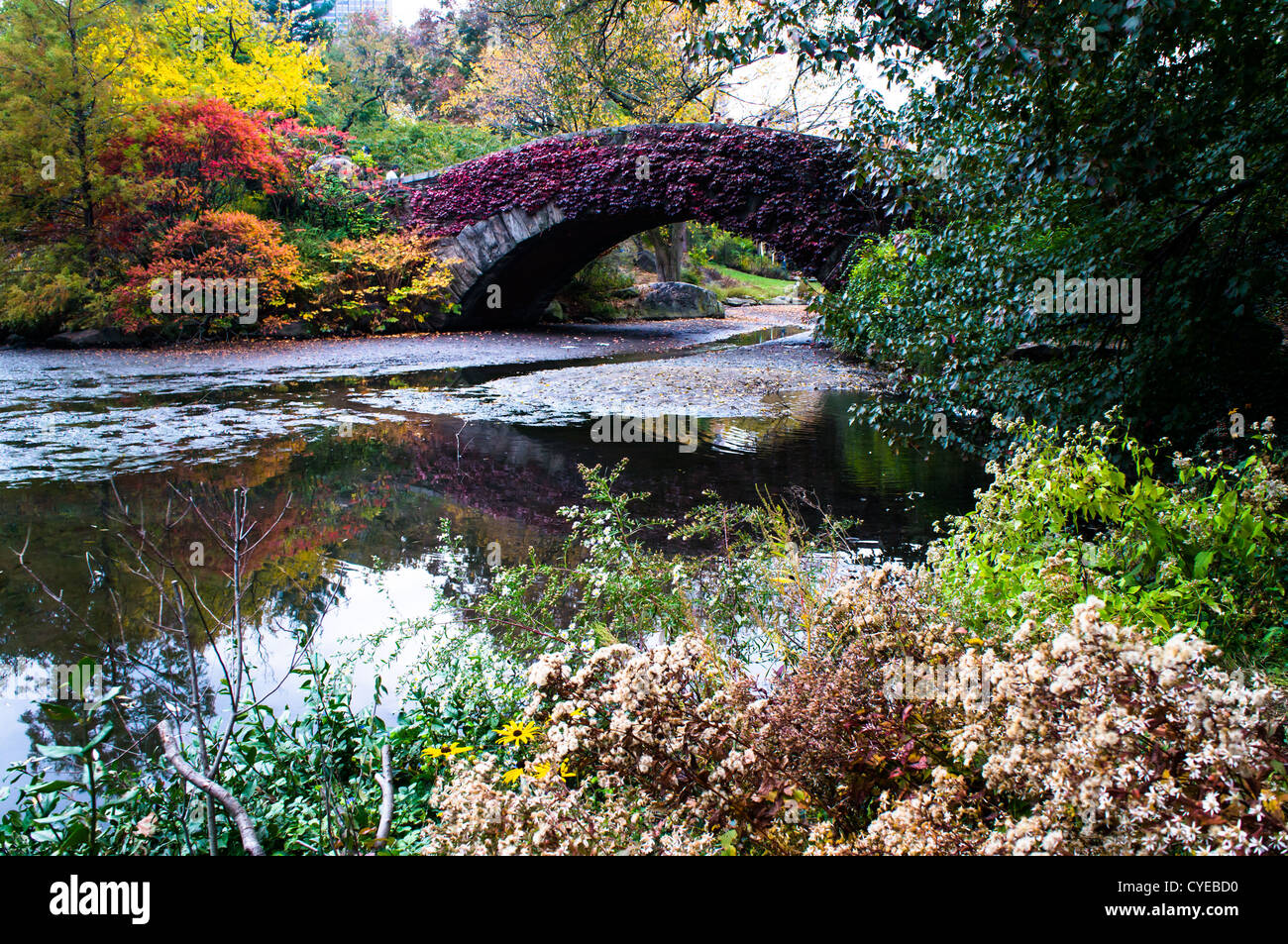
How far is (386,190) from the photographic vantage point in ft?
64.4

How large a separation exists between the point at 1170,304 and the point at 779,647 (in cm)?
318

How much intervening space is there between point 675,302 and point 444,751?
968 inches

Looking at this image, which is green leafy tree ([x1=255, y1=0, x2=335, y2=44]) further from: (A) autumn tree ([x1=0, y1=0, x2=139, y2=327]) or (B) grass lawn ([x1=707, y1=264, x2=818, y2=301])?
(A) autumn tree ([x1=0, y1=0, x2=139, y2=327])

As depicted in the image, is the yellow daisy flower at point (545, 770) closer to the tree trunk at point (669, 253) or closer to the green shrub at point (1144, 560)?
the green shrub at point (1144, 560)

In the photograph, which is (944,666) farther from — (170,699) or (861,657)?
(170,699)

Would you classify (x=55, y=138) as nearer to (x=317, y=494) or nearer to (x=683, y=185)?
(x=683, y=185)

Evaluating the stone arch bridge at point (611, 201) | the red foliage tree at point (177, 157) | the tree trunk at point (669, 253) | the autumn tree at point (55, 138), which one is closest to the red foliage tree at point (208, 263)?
the red foliage tree at point (177, 157)

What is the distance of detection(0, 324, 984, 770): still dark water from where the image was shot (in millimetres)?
3438

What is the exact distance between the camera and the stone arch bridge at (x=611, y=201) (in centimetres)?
1556

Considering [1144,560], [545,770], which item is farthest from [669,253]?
[545,770]

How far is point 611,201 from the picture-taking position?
1784cm

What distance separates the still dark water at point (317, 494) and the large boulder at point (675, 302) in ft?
54.1

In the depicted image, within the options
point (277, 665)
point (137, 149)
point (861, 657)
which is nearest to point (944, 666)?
point (861, 657)

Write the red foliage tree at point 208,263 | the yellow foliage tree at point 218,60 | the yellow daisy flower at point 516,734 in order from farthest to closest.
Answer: the yellow foliage tree at point 218,60, the red foliage tree at point 208,263, the yellow daisy flower at point 516,734
